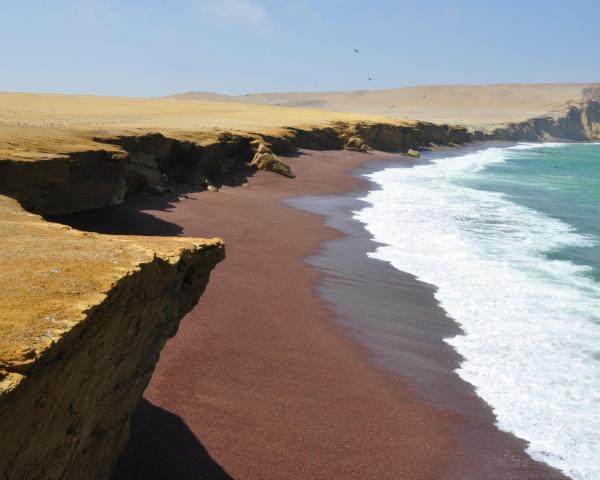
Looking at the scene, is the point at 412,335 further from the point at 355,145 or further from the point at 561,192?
the point at 355,145

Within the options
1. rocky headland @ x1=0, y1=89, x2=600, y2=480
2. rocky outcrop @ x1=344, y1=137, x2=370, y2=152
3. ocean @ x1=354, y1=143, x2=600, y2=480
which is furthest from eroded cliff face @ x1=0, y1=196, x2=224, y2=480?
rocky outcrop @ x1=344, y1=137, x2=370, y2=152

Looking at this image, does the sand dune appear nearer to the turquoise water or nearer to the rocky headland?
the turquoise water

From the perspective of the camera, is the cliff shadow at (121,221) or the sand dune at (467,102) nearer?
the cliff shadow at (121,221)

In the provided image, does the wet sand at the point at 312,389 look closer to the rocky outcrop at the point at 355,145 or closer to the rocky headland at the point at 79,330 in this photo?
the rocky headland at the point at 79,330

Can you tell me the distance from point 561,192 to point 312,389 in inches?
1097

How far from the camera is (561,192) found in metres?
31.3

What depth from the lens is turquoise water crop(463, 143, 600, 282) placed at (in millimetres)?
15992

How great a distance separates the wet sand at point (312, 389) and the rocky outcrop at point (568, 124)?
108m

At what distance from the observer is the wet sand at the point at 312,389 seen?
581 cm

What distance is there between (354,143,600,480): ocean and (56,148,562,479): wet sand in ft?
1.42

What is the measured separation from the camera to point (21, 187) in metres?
10.3

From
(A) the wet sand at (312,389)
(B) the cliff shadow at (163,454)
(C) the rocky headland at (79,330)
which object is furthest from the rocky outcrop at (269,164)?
(B) the cliff shadow at (163,454)

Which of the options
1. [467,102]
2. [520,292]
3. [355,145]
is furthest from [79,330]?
[467,102]

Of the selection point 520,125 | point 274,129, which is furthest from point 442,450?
point 520,125
